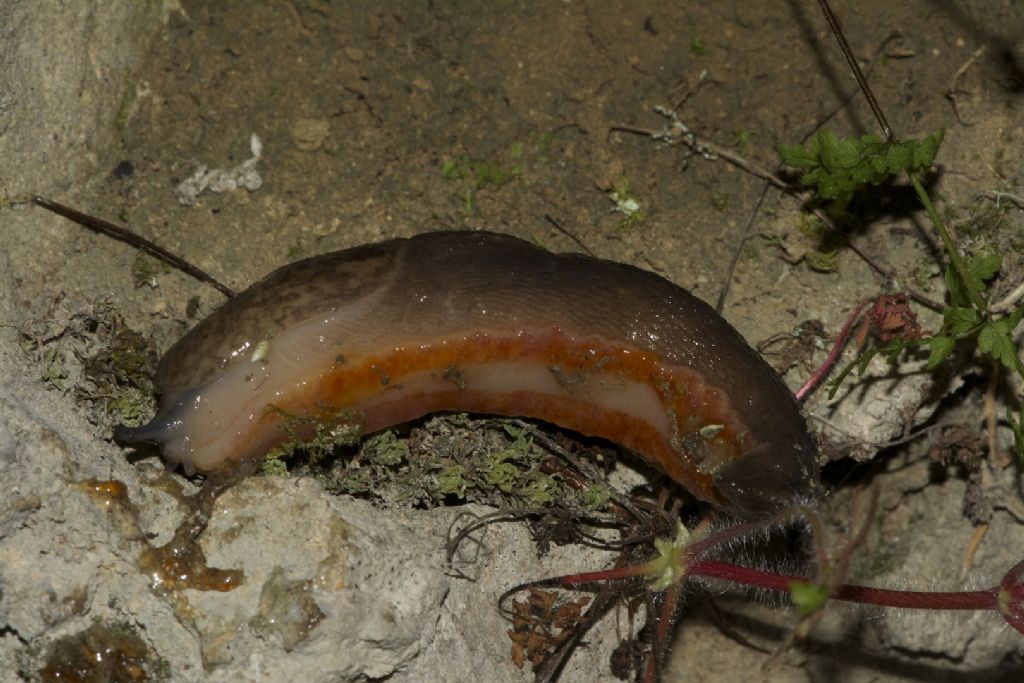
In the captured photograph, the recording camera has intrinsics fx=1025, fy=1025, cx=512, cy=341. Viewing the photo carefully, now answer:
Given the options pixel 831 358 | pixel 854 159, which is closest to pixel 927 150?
pixel 854 159

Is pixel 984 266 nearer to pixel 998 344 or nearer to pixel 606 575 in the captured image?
pixel 998 344

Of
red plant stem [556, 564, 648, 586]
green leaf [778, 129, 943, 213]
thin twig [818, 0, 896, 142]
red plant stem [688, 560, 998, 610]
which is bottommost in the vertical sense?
red plant stem [556, 564, 648, 586]

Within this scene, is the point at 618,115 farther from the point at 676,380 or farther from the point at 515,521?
the point at 515,521

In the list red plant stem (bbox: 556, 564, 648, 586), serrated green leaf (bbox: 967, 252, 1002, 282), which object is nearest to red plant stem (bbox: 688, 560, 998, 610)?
red plant stem (bbox: 556, 564, 648, 586)

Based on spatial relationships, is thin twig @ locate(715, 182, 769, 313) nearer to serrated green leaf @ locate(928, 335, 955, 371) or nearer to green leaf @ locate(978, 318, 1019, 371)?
serrated green leaf @ locate(928, 335, 955, 371)

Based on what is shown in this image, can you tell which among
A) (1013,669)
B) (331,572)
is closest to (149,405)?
(331,572)
